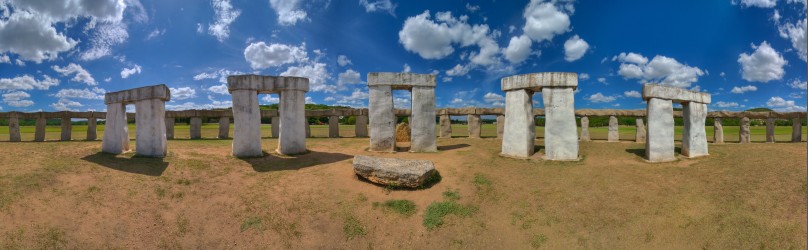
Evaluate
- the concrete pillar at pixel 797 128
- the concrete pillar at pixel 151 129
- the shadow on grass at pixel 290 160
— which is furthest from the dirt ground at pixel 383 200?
the concrete pillar at pixel 797 128

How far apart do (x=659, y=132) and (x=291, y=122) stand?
1296cm

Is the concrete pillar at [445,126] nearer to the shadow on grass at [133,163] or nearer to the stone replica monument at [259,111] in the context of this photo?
the stone replica monument at [259,111]

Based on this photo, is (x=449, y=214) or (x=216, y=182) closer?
(x=449, y=214)

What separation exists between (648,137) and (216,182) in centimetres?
1381

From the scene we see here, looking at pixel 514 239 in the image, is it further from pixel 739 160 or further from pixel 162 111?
pixel 162 111

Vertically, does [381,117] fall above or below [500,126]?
above

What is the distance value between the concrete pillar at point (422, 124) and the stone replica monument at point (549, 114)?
308 centimetres

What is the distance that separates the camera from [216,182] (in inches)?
380

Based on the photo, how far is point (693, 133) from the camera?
12.2 meters

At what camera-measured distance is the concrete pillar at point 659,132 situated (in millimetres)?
11602

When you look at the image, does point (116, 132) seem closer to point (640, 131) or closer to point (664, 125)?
point (664, 125)

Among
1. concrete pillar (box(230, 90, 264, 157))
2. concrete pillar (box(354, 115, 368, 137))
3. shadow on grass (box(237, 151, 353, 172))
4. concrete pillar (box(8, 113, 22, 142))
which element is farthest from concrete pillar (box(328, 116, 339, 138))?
concrete pillar (box(8, 113, 22, 142))

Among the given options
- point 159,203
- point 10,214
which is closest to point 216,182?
point 159,203

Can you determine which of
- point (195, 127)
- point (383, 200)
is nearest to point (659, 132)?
point (383, 200)
